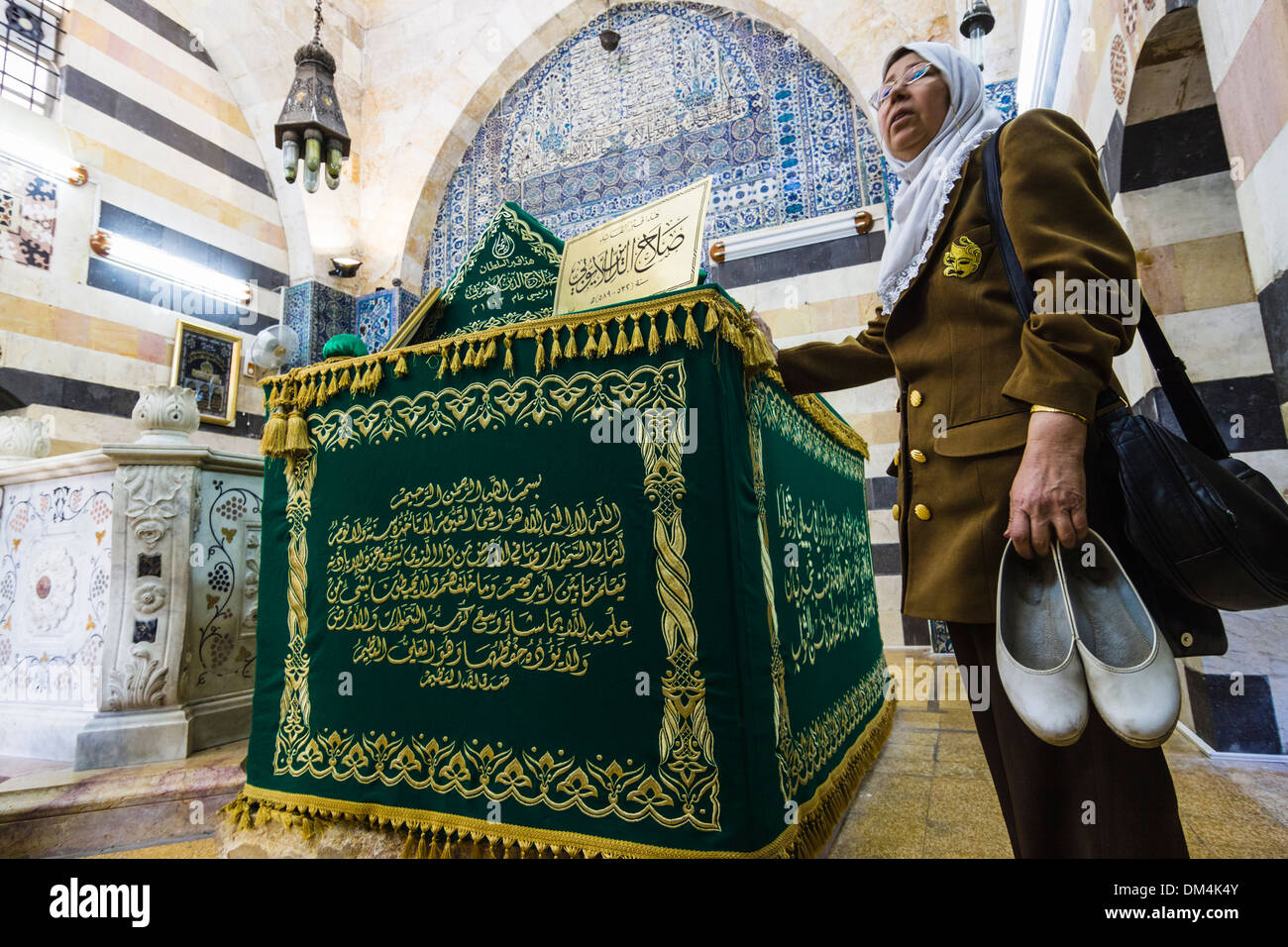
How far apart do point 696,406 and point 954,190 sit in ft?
1.84

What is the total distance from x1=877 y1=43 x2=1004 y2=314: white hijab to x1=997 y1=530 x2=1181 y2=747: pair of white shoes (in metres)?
0.47

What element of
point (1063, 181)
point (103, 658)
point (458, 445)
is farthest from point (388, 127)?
point (1063, 181)

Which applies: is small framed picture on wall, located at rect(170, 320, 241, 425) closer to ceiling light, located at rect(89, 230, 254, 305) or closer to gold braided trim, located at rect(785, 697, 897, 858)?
ceiling light, located at rect(89, 230, 254, 305)

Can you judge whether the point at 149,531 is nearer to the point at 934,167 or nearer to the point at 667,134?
the point at 934,167

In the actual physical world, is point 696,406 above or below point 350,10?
below

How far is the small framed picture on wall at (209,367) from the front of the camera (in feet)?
17.2

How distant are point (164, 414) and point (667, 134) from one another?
14.5 ft

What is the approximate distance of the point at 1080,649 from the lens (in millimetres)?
672

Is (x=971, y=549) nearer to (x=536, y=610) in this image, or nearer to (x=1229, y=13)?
(x=536, y=610)

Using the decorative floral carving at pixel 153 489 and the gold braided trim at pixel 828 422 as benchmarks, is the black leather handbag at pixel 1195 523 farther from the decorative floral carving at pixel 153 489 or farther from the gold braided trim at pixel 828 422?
the decorative floral carving at pixel 153 489

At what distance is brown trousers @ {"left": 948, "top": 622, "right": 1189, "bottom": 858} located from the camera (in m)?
0.74

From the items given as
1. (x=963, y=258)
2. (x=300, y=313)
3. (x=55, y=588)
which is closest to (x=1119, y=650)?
(x=963, y=258)

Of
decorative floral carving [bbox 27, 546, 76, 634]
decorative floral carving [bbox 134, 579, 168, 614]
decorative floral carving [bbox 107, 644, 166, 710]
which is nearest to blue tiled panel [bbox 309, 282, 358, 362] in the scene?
decorative floral carving [bbox 27, 546, 76, 634]

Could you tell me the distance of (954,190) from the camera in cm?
94
